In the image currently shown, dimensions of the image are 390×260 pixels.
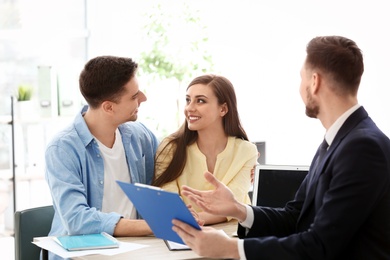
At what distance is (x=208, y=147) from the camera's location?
10.4 ft

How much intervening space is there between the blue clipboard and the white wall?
111 inches

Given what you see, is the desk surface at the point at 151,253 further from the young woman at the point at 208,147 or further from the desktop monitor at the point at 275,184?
the desktop monitor at the point at 275,184

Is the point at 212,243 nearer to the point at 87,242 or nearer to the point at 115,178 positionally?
the point at 87,242

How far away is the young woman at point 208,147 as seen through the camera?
3.10m

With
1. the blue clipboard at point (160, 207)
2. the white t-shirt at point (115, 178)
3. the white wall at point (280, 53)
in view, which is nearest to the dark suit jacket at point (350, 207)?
the blue clipboard at point (160, 207)

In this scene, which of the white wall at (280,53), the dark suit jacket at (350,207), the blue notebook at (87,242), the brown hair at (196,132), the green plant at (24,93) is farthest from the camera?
the green plant at (24,93)

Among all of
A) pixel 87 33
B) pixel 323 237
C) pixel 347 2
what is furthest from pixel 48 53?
pixel 323 237

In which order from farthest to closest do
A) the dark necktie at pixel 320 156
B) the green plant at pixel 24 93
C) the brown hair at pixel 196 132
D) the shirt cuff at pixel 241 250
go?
the green plant at pixel 24 93
the brown hair at pixel 196 132
the dark necktie at pixel 320 156
the shirt cuff at pixel 241 250

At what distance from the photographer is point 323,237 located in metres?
2.01

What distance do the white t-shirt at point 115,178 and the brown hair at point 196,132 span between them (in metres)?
0.17

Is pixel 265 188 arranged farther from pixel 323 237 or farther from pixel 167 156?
pixel 323 237

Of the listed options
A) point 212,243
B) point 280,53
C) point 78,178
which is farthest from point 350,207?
point 280,53

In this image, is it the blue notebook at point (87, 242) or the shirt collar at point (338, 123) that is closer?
the shirt collar at point (338, 123)

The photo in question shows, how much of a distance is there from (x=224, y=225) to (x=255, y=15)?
280 centimetres
